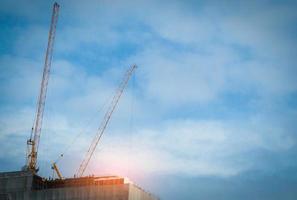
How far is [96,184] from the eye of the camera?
403 feet

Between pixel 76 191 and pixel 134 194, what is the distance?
55.2 feet

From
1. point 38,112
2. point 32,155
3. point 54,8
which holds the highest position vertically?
point 54,8

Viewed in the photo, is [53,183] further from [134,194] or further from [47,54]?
[47,54]

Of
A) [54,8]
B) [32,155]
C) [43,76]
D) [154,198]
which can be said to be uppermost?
[54,8]

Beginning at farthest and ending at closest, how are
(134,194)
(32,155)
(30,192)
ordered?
(32,155) → (30,192) → (134,194)

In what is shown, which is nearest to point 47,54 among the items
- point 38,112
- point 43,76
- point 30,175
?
point 43,76

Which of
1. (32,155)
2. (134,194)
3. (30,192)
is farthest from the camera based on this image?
(32,155)

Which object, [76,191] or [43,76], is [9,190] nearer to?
[76,191]

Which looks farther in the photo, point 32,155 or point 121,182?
point 32,155

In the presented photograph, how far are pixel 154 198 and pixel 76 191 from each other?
23625mm

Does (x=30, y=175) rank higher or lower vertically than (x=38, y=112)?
lower

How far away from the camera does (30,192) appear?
402 feet

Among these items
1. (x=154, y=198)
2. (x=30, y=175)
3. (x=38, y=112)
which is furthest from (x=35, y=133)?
(x=154, y=198)

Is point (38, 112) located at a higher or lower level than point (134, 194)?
higher
